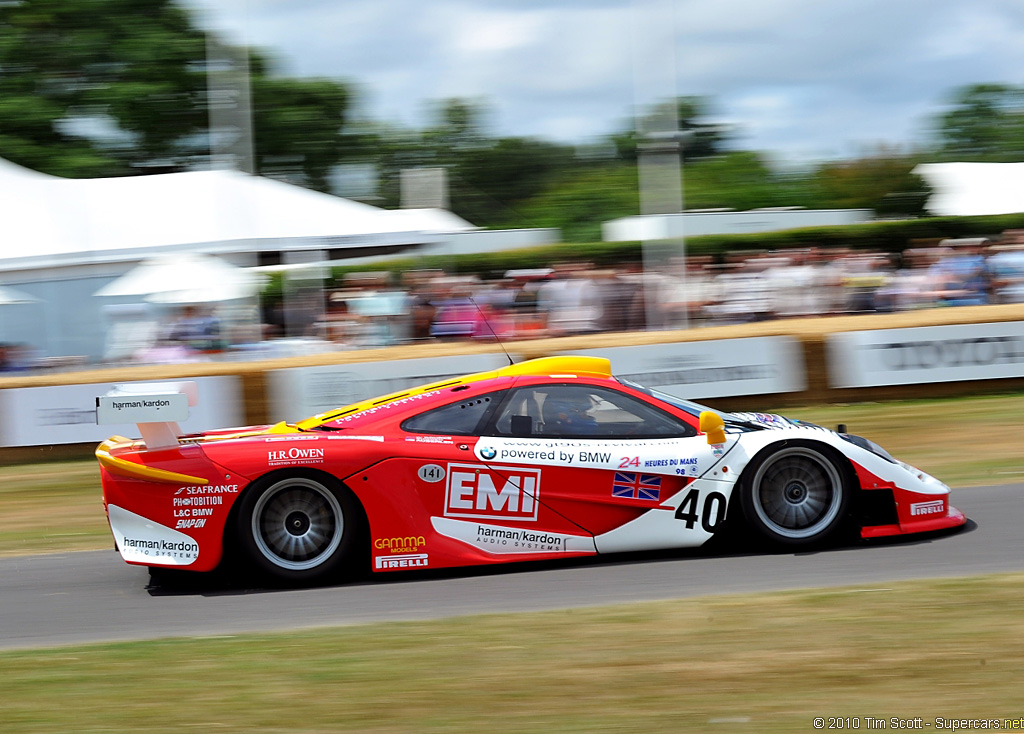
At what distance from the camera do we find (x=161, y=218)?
17.1 metres

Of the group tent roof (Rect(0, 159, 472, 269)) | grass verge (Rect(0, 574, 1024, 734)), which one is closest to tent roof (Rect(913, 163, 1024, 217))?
tent roof (Rect(0, 159, 472, 269))

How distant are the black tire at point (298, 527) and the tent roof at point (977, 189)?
97.0 ft

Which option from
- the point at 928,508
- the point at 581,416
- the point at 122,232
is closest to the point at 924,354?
the point at 928,508

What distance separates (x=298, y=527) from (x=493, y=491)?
114 cm

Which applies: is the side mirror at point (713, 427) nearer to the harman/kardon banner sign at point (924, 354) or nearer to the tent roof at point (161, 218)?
the harman/kardon banner sign at point (924, 354)

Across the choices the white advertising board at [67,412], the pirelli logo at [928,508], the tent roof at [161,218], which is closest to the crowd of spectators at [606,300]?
the white advertising board at [67,412]

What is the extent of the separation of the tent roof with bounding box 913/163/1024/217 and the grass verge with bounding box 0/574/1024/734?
29.3m

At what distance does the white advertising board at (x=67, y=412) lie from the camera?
11.7 meters

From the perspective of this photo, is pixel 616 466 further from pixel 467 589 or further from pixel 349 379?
pixel 349 379

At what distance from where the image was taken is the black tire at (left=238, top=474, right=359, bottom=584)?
602cm

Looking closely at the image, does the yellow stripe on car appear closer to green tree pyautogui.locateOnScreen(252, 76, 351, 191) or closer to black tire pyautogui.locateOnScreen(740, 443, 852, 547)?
black tire pyautogui.locateOnScreen(740, 443, 852, 547)

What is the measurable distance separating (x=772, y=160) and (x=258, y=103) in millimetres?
23879

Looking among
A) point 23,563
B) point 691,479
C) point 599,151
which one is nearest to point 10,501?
point 23,563

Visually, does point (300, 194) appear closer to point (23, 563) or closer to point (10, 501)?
point (10, 501)
